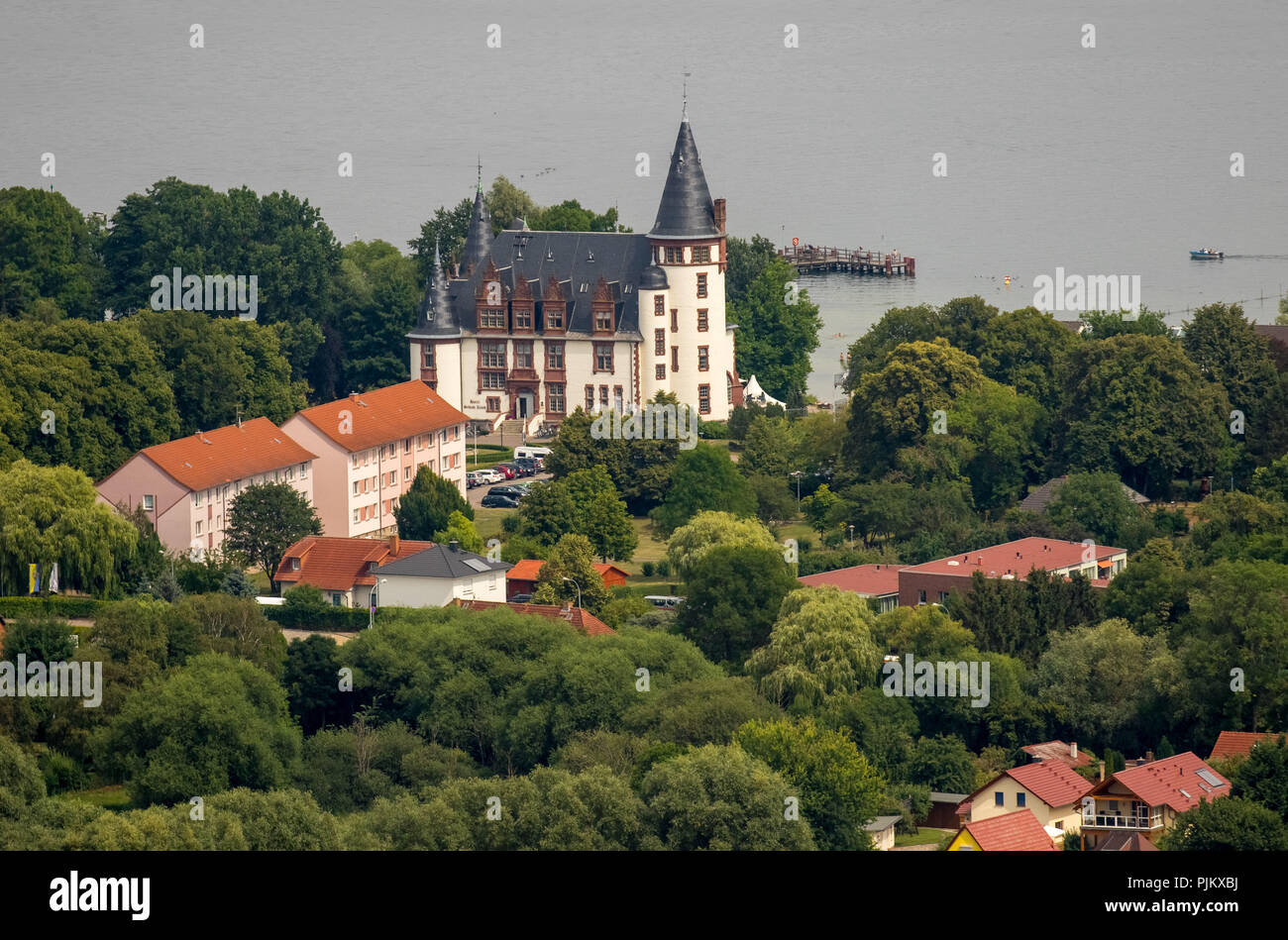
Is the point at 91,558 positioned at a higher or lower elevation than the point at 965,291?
lower

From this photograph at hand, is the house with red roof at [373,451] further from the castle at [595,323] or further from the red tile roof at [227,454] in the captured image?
the castle at [595,323]

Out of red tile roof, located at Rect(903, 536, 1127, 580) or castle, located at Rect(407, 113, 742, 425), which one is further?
castle, located at Rect(407, 113, 742, 425)

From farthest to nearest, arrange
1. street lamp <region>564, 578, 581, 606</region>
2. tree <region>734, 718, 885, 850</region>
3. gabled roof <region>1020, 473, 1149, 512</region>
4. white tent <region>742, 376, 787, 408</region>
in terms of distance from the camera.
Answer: white tent <region>742, 376, 787, 408</region> → gabled roof <region>1020, 473, 1149, 512</region> → street lamp <region>564, 578, 581, 606</region> → tree <region>734, 718, 885, 850</region>

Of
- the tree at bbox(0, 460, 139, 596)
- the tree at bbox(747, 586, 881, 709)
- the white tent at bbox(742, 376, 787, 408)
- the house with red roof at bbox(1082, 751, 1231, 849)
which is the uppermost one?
the white tent at bbox(742, 376, 787, 408)

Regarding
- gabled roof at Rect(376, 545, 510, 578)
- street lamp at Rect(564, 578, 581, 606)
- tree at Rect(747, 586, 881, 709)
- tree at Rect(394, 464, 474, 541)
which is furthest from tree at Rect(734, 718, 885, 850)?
tree at Rect(394, 464, 474, 541)

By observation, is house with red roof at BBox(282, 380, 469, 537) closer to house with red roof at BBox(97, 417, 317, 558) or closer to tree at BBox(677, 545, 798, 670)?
house with red roof at BBox(97, 417, 317, 558)
